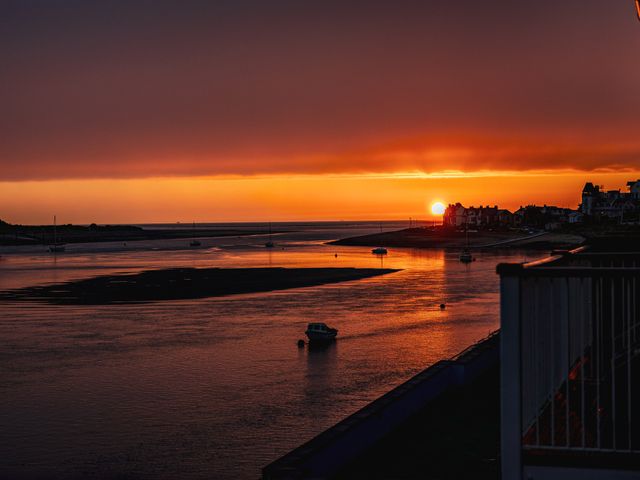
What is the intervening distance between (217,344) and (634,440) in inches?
1136

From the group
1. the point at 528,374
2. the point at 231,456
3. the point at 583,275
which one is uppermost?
the point at 583,275

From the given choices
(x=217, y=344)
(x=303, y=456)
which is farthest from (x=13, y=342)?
(x=303, y=456)

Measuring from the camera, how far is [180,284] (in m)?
67.1

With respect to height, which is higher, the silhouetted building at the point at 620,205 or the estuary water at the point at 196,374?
the silhouetted building at the point at 620,205

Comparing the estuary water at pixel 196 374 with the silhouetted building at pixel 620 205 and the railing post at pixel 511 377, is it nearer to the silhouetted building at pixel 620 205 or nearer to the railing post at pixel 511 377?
the railing post at pixel 511 377

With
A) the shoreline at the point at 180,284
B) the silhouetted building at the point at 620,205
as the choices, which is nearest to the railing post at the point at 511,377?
the shoreline at the point at 180,284

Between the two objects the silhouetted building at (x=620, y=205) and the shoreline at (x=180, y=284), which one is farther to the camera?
the silhouetted building at (x=620, y=205)

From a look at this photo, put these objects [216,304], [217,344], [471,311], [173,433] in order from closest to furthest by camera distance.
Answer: [173,433] < [217,344] < [471,311] < [216,304]

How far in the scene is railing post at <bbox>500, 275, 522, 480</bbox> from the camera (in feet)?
19.0

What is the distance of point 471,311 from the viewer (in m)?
47.1

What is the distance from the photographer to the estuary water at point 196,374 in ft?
63.8

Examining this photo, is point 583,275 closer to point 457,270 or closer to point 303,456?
point 303,456

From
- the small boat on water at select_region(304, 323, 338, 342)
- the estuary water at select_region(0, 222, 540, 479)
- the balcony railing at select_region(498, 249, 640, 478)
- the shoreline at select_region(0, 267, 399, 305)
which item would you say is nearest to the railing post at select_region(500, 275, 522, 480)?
the balcony railing at select_region(498, 249, 640, 478)

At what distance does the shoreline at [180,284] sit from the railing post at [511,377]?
50028 millimetres
